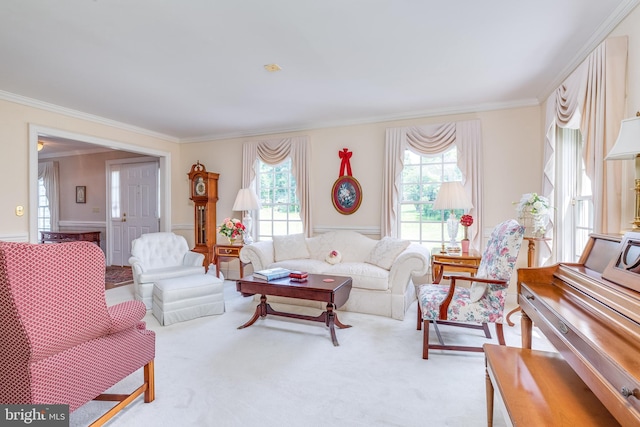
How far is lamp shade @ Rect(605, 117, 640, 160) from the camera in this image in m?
1.58

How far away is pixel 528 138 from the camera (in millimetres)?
3865

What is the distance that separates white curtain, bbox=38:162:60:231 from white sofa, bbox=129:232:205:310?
180 inches

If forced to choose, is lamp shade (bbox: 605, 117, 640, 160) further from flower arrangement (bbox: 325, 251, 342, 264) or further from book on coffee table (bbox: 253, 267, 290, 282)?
flower arrangement (bbox: 325, 251, 342, 264)

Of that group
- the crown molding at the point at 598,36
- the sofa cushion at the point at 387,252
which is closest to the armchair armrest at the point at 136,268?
the sofa cushion at the point at 387,252

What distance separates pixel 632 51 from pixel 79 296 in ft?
11.6

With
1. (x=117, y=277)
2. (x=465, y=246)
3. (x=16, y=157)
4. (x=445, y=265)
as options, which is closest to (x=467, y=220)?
(x=465, y=246)

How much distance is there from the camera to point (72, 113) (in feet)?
13.9

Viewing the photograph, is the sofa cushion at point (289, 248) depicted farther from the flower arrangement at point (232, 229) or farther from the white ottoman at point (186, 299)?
the white ottoman at point (186, 299)

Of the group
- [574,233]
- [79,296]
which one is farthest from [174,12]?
[574,233]

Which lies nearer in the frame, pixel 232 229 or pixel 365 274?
pixel 365 274

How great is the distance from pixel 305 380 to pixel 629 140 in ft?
7.88

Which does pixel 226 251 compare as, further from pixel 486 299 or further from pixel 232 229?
pixel 486 299

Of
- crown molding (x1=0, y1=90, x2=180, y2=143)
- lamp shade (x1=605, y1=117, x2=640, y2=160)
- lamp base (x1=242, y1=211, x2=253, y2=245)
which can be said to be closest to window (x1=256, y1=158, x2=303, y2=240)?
lamp base (x1=242, y1=211, x2=253, y2=245)

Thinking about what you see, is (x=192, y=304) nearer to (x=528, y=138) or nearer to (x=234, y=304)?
(x=234, y=304)
